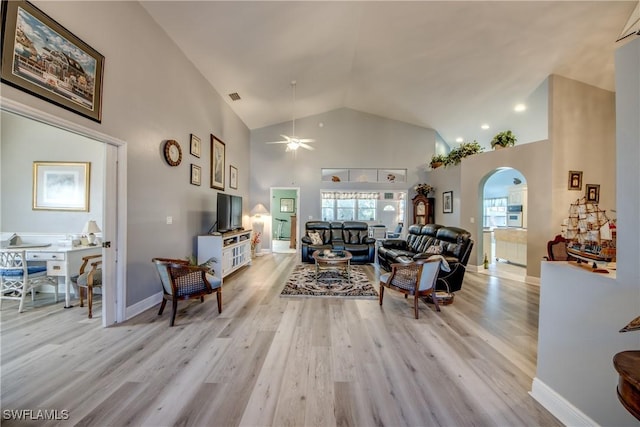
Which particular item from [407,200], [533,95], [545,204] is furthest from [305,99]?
[545,204]

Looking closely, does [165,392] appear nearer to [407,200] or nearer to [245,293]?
[245,293]

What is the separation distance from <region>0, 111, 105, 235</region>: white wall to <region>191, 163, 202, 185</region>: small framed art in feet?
3.86

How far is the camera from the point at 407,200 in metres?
7.24

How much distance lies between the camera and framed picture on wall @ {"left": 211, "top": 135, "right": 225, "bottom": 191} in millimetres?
4801

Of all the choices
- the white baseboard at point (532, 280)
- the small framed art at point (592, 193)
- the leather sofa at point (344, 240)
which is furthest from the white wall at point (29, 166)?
the small framed art at point (592, 193)

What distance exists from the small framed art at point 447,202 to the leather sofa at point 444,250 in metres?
1.52

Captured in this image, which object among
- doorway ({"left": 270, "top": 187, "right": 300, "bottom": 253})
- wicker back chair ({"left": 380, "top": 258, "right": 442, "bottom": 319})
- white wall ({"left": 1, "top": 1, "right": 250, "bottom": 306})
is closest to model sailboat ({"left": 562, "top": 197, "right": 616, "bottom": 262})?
wicker back chair ({"left": 380, "top": 258, "right": 442, "bottom": 319})

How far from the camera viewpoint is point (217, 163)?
16.4ft

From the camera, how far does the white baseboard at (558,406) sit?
136 cm

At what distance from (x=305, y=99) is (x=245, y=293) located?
4.95 m

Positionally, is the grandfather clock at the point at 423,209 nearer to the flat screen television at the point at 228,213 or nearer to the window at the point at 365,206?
the window at the point at 365,206

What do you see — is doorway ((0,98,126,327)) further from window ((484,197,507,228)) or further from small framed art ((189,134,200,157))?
window ((484,197,507,228))

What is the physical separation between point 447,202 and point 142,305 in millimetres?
6711

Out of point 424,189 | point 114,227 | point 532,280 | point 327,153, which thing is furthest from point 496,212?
point 114,227
